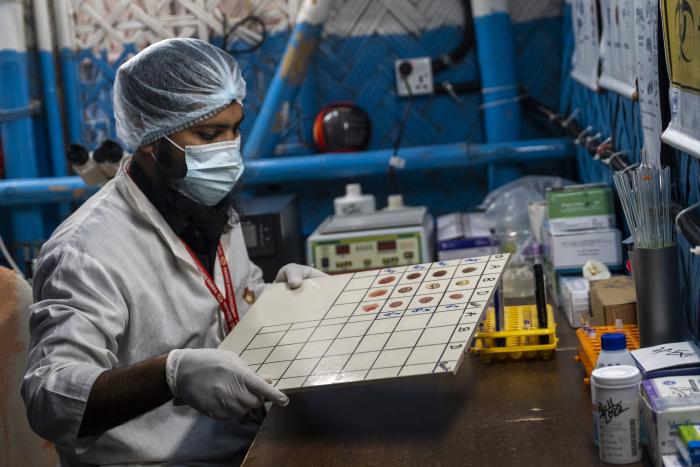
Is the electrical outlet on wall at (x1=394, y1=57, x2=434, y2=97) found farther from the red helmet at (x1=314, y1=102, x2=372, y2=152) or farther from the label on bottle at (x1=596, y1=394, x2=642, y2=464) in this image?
the label on bottle at (x1=596, y1=394, x2=642, y2=464)

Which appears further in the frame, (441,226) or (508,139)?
(508,139)

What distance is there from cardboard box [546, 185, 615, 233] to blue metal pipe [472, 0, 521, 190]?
124 centimetres

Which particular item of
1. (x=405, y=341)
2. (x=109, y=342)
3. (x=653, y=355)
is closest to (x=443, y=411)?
(x=405, y=341)

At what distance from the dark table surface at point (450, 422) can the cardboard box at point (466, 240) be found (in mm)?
1143

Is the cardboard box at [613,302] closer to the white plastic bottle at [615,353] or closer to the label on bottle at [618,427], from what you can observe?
the white plastic bottle at [615,353]

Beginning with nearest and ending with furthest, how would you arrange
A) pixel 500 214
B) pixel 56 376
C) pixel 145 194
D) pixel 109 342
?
pixel 56 376 → pixel 109 342 → pixel 145 194 → pixel 500 214

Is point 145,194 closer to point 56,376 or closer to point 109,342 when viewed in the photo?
point 109,342

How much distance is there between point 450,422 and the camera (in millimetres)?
1456

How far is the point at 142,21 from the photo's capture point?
3807 millimetres

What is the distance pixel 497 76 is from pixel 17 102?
6.67ft

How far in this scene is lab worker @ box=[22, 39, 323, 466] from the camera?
4.89 feet

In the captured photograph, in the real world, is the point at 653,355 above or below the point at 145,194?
below

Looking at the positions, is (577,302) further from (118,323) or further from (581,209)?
(118,323)

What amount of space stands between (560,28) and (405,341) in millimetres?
2527
